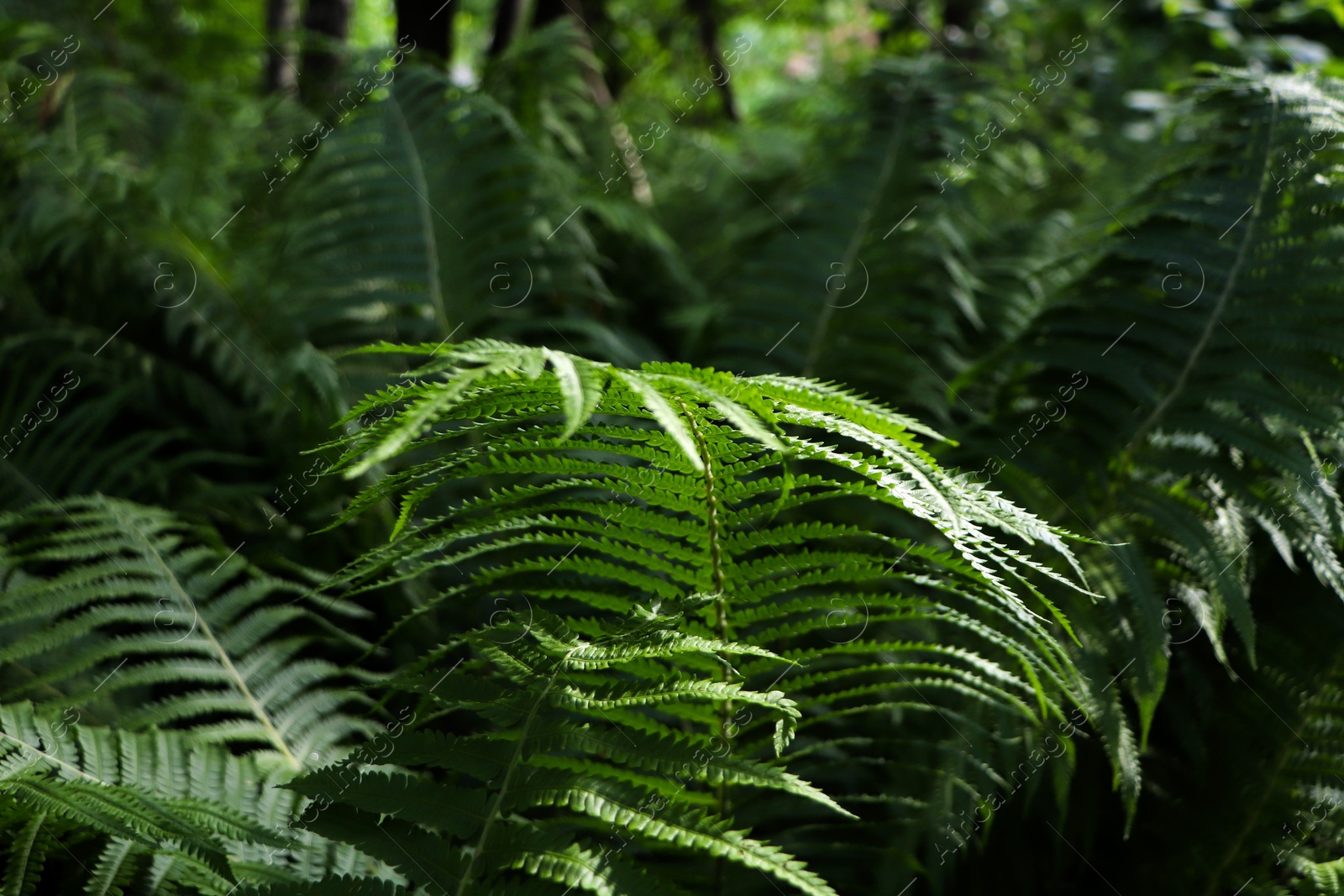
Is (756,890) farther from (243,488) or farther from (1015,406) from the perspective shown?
(243,488)

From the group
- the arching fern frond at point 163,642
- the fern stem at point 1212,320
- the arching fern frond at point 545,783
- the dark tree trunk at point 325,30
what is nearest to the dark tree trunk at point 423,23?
the dark tree trunk at point 325,30

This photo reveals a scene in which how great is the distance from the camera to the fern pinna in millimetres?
727

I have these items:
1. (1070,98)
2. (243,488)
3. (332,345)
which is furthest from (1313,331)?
(1070,98)

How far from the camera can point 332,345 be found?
6.45 ft

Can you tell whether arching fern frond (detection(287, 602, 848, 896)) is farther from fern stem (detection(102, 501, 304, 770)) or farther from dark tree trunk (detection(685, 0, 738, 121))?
dark tree trunk (detection(685, 0, 738, 121))

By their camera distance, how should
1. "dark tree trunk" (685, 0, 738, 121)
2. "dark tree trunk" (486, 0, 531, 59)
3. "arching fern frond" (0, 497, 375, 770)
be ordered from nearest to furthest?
"arching fern frond" (0, 497, 375, 770)
"dark tree trunk" (486, 0, 531, 59)
"dark tree trunk" (685, 0, 738, 121)

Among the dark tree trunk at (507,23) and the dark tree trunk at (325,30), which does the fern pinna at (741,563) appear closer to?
the dark tree trunk at (325,30)

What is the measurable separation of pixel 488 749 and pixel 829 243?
1.42m

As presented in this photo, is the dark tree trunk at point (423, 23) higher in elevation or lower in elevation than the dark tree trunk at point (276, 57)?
lower

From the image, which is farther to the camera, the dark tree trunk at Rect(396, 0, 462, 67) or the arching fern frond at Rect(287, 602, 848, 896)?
the dark tree trunk at Rect(396, 0, 462, 67)

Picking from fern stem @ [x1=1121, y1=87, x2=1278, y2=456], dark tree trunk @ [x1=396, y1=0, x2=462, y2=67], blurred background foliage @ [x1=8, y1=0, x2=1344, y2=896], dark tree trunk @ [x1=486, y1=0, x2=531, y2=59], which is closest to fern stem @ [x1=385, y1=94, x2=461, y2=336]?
blurred background foliage @ [x1=8, y1=0, x2=1344, y2=896]

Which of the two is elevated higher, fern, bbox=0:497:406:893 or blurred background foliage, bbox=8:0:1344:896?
blurred background foliage, bbox=8:0:1344:896

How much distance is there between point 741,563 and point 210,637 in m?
0.73

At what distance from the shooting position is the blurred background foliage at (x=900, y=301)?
1195 mm
